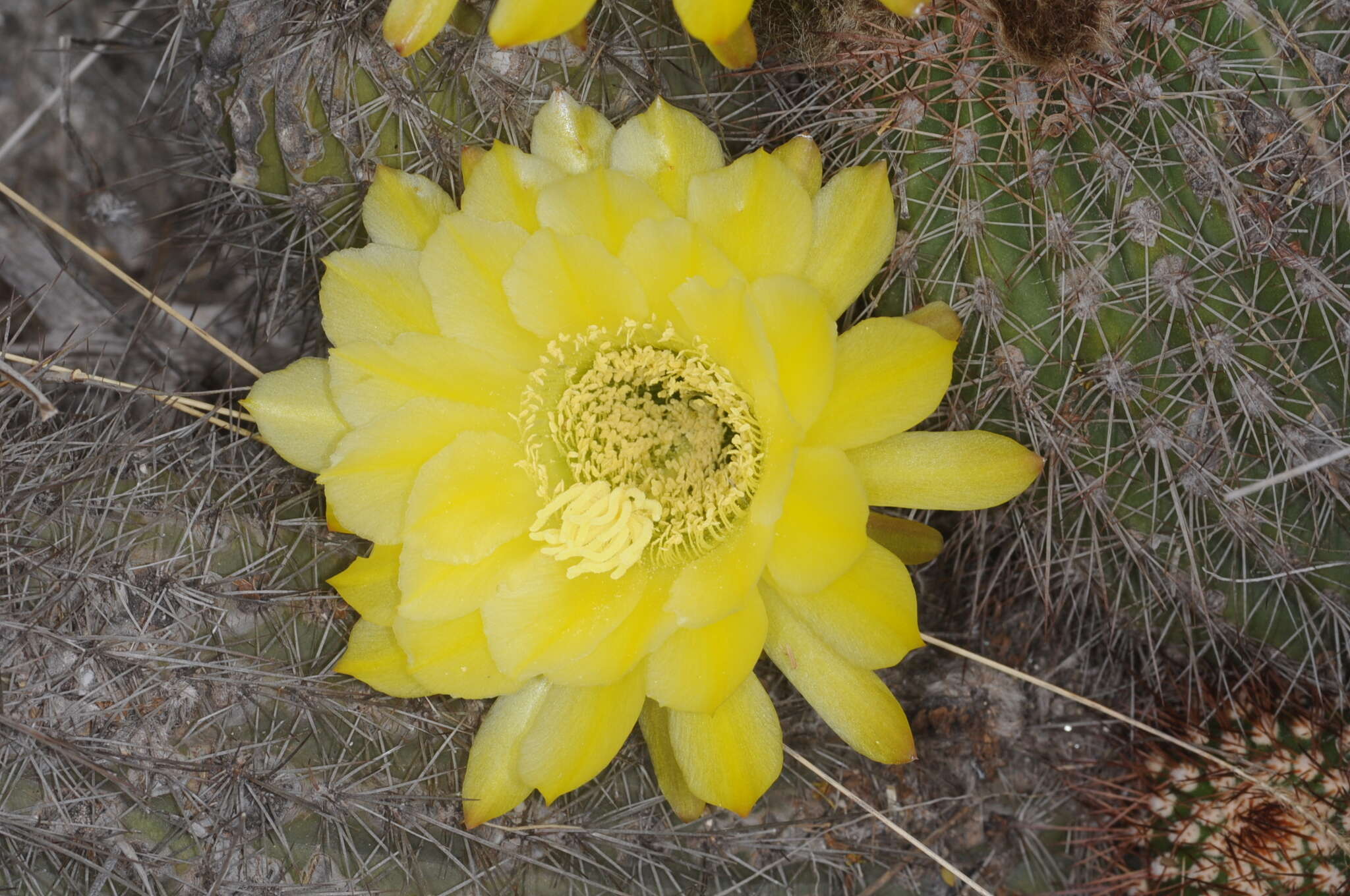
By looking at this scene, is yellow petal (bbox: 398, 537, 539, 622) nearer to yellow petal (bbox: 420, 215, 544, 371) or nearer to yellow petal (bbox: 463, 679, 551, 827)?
yellow petal (bbox: 463, 679, 551, 827)

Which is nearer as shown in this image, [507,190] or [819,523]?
[819,523]

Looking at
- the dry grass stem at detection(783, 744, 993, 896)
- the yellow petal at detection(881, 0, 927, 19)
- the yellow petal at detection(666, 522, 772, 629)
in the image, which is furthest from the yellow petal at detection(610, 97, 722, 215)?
the dry grass stem at detection(783, 744, 993, 896)

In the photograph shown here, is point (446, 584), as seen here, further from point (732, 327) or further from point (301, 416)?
point (732, 327)

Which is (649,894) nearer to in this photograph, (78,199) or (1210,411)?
(1210,411)

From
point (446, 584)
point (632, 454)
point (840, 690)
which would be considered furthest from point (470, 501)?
point (840, 690)

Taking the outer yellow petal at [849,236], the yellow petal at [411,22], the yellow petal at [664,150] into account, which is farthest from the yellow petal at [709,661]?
the yellow petal at [411,22]

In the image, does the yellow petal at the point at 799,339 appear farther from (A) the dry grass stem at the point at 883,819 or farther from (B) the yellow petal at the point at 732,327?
(A) the dry grass stem at the point at 883,819
